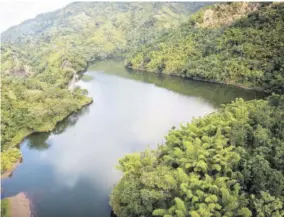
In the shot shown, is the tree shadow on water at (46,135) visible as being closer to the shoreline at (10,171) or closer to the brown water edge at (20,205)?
the shoreline at (10,171)

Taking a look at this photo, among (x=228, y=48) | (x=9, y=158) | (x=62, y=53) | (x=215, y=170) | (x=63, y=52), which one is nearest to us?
(x=215, y=170)

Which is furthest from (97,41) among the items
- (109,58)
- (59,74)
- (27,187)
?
(27,187)

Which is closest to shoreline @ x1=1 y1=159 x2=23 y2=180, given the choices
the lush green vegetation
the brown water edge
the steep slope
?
the brown water edge

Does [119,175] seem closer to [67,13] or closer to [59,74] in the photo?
[59,74]

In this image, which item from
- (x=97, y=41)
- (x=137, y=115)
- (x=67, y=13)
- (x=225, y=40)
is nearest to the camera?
(x=137, y=115)

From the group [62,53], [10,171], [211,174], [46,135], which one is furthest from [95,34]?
[211,174]

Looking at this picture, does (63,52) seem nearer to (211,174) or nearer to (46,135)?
(46,135)
